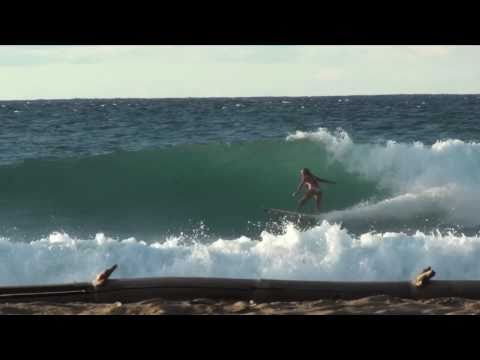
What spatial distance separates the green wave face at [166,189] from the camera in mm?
11641

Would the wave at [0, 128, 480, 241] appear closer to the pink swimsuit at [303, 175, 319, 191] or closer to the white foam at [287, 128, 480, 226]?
the white foam at [287, 128, 480, 226]

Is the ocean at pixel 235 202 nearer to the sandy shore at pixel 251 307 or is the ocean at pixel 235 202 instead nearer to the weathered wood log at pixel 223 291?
the weathered wood log at pixel 223 291

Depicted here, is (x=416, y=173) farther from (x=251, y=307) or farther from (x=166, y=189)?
(x=251, y=307)

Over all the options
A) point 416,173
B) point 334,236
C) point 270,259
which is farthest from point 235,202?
point 270,259

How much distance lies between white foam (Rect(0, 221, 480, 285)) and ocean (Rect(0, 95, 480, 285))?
0.04ft

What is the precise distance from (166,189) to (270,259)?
623 cm

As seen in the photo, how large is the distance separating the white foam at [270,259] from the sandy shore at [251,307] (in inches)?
97.8

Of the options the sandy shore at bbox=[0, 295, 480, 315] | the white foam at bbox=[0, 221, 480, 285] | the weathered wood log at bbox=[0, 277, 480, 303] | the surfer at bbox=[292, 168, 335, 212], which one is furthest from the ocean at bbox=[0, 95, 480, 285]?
the sandy shore at bbox=[0, 295, 480, 315]

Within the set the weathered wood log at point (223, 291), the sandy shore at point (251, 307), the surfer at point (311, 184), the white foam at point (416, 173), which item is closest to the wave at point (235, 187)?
the white foam at point (416, 173)

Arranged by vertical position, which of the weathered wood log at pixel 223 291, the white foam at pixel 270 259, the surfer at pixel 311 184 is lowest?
the weathered wood log at pixel 223 291

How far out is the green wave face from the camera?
38.2 feet
